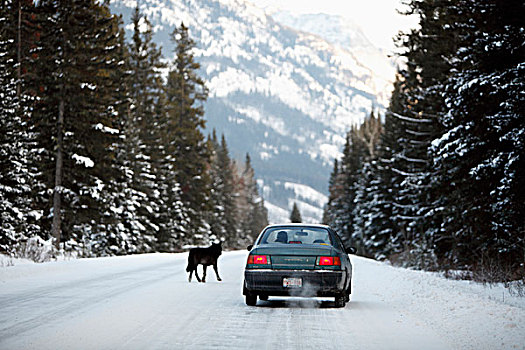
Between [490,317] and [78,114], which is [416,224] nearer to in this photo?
[78,114]

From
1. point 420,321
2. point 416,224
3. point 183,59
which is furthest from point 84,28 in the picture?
point 183,59

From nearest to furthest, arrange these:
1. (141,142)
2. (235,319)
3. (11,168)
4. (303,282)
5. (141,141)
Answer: (235,319)
(303,282)
(11,168)
(141,142)
(141,141)

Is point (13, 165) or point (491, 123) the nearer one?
point (491, 123)

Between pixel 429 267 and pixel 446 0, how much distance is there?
10.8m

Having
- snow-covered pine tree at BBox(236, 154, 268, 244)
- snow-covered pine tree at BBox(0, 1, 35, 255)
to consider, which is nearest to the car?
snow-covered pine tree at BBox(0, 1, 35, 255)

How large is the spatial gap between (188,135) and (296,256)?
→ 183 ft

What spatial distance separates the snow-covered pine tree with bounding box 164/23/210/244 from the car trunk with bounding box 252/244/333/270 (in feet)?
166

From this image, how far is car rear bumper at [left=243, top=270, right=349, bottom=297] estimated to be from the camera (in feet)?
38.4

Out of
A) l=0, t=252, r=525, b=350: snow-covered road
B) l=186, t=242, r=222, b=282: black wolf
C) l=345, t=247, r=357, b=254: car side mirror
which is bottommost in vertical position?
l=0, t=252, r=525, b=350: snow-covered road

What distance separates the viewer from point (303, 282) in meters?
11.7

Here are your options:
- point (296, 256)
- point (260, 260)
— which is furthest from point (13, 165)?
point (296, 256)

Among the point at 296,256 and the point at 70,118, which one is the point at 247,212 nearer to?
the point at 70,118

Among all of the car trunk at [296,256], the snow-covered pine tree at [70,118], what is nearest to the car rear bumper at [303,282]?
the car trunk at [296,256]

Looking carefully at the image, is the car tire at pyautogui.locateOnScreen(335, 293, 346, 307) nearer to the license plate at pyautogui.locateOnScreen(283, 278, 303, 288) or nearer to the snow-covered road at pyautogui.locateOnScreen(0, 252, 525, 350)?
the snow-covered road at pyautogui.locateOnScreen(0, 252, 525, 350)
